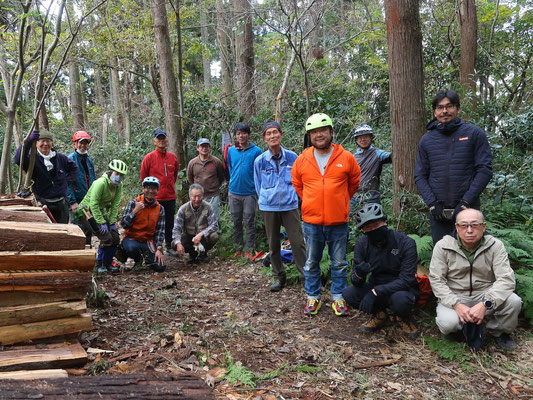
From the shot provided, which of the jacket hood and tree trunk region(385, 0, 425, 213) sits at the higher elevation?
tree trunk region(385, 0, 425, 213)

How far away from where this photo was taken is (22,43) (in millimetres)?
3910

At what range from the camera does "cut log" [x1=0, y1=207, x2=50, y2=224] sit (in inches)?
143

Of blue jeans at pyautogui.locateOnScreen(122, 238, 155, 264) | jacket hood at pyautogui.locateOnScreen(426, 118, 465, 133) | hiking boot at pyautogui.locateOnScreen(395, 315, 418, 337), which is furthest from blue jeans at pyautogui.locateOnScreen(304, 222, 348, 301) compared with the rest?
blue jeans at pyautogui.locateOnScreen(122, 238, 155, 264)

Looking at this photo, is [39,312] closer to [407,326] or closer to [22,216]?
[22,216]

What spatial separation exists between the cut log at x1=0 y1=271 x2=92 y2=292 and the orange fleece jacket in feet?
8.12

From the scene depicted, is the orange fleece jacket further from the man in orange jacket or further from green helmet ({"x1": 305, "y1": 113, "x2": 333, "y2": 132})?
green helmet ({"x1": 305, "y1": 113, "x2": 333, "y2": 132})

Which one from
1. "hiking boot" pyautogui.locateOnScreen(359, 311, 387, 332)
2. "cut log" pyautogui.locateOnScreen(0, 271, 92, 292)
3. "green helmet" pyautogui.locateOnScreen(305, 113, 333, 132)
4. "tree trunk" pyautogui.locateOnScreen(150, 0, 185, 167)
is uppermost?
"tree trunk" pyautogui.locateOnScreen(150, 0, 185, 167)

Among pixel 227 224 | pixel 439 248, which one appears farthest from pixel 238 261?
pixel 439 248

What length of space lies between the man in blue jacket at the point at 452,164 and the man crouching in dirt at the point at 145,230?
4.17 metres

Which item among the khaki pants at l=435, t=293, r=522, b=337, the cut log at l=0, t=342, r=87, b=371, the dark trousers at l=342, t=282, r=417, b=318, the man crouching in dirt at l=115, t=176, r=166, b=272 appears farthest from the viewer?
the man crouching in dirt at l=115, t=176, r=166, b=272

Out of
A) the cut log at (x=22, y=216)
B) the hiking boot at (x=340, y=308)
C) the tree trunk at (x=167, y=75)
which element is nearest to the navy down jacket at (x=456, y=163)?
the hiking boot at (x=340, y=308)

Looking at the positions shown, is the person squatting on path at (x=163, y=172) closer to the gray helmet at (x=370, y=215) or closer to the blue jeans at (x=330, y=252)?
the blue jeans at (x=330, y=252)

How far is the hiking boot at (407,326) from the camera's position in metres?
4.15

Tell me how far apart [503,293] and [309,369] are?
1958mm
